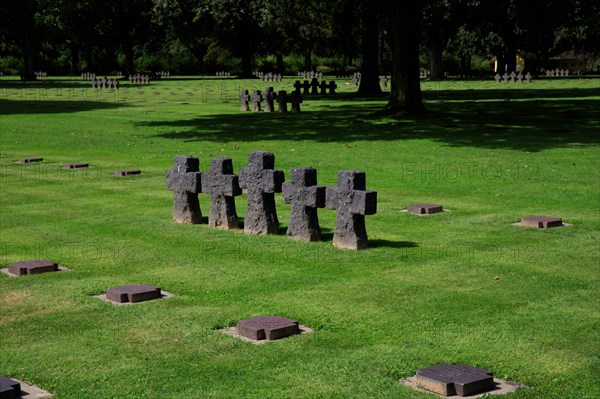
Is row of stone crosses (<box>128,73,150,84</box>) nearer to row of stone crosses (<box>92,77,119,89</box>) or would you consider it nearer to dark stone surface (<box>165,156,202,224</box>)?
row of stone crosses (<box>92,77,119,89</box>)

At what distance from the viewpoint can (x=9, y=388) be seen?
21.6 feet

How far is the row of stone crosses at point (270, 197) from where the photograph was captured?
11.4 metres

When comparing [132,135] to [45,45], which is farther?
[45,45]

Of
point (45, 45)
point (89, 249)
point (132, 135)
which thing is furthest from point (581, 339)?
point (45, 45)

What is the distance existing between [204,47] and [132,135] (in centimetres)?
8144

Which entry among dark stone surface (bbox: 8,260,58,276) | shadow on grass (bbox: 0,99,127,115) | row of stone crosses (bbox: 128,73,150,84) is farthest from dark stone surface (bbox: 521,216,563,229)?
row of stone crosses (bbox: 128,73,150,84)

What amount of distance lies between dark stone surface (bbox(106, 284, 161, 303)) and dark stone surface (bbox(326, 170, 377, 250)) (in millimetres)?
2806

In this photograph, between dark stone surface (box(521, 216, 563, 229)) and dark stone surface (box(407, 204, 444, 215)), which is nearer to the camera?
dark stone surface (box(521, 216, 563, 229))

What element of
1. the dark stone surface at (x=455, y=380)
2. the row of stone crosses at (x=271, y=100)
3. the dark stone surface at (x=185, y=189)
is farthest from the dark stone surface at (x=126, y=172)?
the row of stone crosses at (x=271, y=100)

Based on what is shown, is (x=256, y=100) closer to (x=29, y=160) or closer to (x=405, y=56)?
(x=405, y=56)

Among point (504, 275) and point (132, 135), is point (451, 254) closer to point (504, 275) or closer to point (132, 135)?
point (504, 275)

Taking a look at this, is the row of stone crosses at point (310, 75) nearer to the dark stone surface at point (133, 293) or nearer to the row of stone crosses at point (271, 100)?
the row of stone crosses at point (271, 100)

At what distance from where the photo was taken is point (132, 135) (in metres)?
28.5

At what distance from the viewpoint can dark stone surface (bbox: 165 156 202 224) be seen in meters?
13.4
